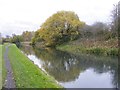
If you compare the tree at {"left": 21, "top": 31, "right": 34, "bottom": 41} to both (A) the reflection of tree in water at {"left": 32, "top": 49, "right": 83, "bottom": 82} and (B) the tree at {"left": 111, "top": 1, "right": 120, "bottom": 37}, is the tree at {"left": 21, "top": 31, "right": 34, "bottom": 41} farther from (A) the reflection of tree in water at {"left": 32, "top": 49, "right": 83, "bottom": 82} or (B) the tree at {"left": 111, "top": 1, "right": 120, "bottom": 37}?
(A) the reflection of tree in water at {"left": 32, "top": 49, "right": 83, "bottom": 82}

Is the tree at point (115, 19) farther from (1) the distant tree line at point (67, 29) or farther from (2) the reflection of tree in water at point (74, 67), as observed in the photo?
(2) the reflection of tree in water at point (74, 67)

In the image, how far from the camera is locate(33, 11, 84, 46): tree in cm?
7347

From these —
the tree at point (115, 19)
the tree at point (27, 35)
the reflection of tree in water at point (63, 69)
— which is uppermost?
the tree at point (115, 19)

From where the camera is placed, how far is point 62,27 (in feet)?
246

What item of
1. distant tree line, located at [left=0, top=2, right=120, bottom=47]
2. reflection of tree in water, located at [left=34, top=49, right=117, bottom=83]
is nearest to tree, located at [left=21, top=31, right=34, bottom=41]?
distant tree line, located at [left=0, top=2, right=120, bottom=47]

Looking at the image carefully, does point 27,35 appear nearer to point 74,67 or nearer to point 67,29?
point 67,29

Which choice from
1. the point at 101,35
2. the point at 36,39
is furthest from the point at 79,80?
the point at 36,39

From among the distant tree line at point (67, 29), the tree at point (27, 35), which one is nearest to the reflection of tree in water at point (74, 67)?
the distant tree line at point (67, 29)

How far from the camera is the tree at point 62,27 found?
73.5m

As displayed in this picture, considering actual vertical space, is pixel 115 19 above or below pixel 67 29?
above

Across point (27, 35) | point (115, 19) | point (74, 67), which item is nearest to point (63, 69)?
point (74, 67)

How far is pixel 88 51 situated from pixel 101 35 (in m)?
10.7

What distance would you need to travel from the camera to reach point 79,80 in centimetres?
2208

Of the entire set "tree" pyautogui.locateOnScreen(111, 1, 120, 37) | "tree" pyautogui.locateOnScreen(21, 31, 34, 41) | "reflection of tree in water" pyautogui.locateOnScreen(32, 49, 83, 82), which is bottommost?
"reflection of tree in water" pyautogui.locateOnScreen(32, 49, 83, 82)
